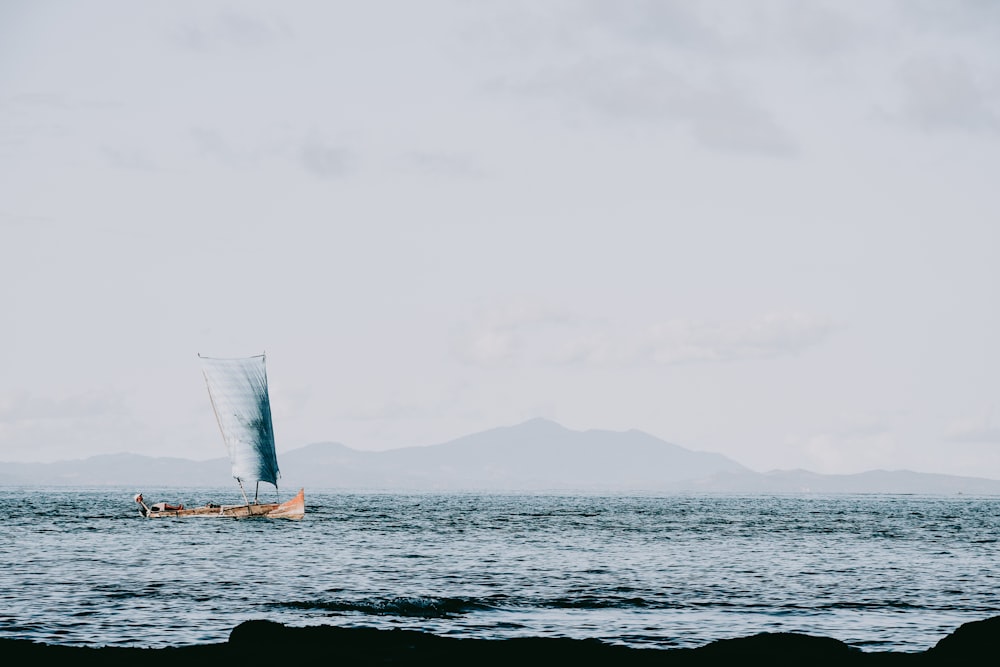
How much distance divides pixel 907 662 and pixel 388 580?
2423 cm

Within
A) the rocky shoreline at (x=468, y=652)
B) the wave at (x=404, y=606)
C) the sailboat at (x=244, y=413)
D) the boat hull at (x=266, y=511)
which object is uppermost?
the sailboat at (x=244, y=413)

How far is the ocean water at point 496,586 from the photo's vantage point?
29.5m

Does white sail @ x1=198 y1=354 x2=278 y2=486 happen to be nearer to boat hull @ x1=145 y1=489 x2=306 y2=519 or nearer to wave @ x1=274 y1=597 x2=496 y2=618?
boat hull @ x1=145 y1=489 x2=306 y2=519

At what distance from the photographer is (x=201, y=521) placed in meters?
89.6

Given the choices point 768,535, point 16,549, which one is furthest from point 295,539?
point 768,535

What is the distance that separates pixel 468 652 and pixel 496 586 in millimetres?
19919

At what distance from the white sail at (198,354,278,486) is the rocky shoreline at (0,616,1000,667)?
65.5 m

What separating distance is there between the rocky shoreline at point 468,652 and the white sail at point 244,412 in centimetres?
6548

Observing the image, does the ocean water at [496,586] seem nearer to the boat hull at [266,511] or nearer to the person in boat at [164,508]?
the boat hull at [266,511]

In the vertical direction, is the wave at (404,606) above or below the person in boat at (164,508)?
below

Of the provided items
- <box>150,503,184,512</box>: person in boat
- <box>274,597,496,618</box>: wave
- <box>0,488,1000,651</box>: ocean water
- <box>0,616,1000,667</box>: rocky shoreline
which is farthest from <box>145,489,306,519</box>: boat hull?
<box>0,616,1000,667</box>: rocky shoreline

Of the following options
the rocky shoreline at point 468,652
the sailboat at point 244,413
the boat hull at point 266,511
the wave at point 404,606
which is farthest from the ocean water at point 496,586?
the boat hull at point 266,511

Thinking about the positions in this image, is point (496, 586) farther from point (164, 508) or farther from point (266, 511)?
point (164, 508)

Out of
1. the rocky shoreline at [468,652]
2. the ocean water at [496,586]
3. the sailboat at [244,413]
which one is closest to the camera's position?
the rocky shoreline at [468,652]
